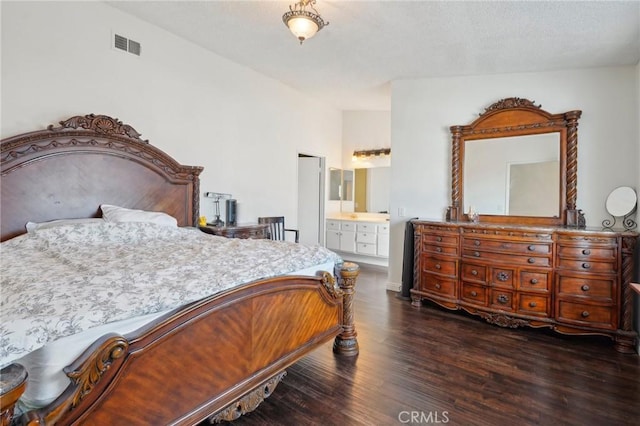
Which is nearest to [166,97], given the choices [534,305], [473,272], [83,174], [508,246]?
[83,174]

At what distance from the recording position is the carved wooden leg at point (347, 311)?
8.28 ft

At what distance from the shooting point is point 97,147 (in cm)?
298

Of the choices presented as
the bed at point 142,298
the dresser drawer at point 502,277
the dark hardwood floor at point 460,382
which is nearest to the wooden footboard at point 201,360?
the bed at point 142,298

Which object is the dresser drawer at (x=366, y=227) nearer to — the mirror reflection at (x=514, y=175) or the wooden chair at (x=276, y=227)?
the wooden chair at (x=276, y=227)

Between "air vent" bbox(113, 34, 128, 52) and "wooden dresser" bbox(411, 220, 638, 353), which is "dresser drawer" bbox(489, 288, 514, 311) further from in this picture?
"air vent" bbox(113, 34, 128, 52)

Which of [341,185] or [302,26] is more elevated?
[302,26]

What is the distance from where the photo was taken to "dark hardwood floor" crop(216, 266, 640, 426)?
1.89m

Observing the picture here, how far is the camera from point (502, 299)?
3.25m

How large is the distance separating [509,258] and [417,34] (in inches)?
91.7

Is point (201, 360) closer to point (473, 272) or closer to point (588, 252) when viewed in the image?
point (473, 272)

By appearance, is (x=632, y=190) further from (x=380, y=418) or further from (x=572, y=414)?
(x=380, y=418)

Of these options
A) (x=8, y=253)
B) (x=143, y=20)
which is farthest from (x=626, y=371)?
(x=143, y=20)

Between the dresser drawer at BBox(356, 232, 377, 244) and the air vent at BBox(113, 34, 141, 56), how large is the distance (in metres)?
4.19

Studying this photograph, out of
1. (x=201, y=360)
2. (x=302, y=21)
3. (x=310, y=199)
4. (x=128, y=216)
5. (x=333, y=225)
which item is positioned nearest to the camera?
(x=201, y=360)
